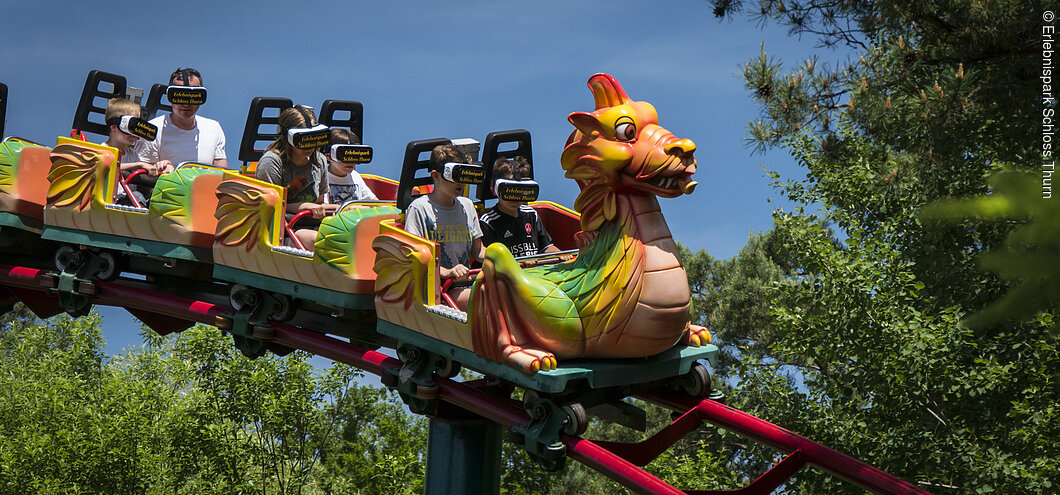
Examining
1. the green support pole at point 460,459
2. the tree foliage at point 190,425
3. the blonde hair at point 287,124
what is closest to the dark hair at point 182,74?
the blonde hair at point 287,124

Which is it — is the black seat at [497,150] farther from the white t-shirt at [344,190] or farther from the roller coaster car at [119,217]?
the roller coaster car at [119,217]

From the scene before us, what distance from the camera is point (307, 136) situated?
537 cm

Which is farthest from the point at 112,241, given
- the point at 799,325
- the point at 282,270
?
the point at 799,325

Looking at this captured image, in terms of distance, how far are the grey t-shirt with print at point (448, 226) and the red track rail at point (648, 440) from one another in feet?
2.05

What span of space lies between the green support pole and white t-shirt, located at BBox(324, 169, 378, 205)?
1.50 meters

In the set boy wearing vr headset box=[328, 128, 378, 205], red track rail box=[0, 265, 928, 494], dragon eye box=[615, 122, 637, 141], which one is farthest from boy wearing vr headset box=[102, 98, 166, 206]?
dragon eye box=[615, 122, 637, 141]

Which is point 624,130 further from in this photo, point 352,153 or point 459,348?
point 352,153

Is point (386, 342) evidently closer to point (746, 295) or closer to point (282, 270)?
point (282, 270)

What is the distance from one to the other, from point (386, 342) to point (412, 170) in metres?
1.09

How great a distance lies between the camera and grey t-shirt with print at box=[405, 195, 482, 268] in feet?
16.4

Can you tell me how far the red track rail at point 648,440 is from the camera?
4.40 meters

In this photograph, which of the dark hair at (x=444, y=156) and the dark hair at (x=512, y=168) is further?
the dark hair at (x=512, y=168)

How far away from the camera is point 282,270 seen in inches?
216

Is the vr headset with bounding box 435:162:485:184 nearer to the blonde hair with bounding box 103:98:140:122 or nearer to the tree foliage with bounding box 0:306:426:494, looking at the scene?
the blonde hair with bounding box 103:98:140:122
